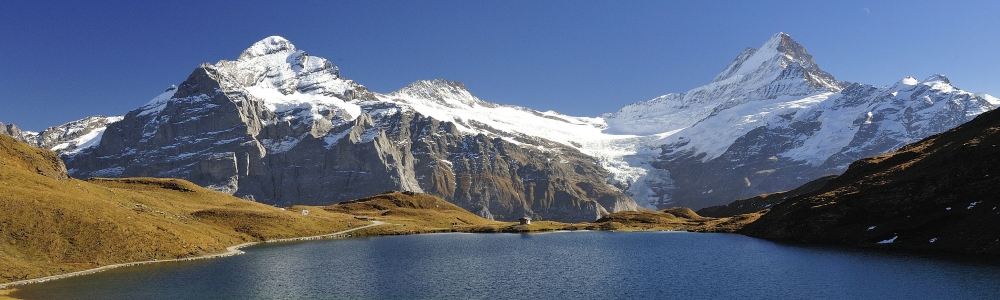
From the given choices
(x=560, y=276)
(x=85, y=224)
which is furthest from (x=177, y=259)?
(x=560, y=276)

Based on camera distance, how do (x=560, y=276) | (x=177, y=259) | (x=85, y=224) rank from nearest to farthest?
(x=560, y=276)
(x=85, y=224)
(x=177, y=259)

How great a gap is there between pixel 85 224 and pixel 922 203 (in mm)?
123212

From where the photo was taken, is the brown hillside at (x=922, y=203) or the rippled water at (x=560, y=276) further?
the brown hillside at (x=922, y=203)

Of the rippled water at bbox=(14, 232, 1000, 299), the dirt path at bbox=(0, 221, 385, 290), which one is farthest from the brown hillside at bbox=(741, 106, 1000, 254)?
the dirt path at bbox=(0, 221, 385, 290)

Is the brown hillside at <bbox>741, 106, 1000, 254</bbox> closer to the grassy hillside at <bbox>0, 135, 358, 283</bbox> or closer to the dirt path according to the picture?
the dirt path

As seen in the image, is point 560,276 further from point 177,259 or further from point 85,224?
point 85,224

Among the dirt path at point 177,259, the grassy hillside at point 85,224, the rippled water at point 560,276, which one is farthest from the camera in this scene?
the grassy hillside at point 85,224

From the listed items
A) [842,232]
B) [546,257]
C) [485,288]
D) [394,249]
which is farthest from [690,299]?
[394,249]

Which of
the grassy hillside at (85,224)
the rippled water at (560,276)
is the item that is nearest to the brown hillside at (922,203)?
the rippled water at (560,276)

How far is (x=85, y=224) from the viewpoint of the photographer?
93.5 m

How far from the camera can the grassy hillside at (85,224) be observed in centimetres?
8375

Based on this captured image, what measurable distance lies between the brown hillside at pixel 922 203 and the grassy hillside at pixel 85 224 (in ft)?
343

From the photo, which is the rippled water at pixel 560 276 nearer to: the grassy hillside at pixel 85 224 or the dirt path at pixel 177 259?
the dirt path at pixel 177 259

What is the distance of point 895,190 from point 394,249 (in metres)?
85.6
